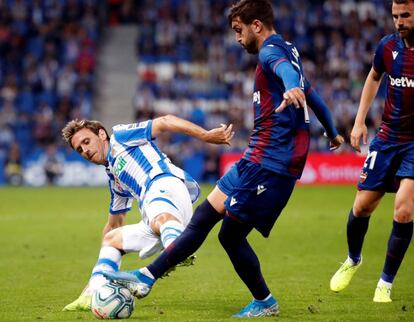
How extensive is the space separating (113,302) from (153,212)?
2.77 feet

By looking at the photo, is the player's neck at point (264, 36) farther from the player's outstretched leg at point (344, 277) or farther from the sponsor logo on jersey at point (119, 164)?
the player's outstretched leg at point (344, 277)

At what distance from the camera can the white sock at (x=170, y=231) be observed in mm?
7148

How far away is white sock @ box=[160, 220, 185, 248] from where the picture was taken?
715cm

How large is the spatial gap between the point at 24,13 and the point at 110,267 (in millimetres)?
27625

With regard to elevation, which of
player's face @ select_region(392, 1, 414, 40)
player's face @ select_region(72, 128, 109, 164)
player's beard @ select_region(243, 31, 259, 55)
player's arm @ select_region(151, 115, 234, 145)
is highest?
player's face @ select_region(392, 1, 414, 40)

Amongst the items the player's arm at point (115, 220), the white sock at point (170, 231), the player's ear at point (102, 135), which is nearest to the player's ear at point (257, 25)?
the white sock at point (170, 231)

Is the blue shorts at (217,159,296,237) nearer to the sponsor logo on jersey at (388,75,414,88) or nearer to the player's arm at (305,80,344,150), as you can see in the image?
the player's arm at (305,80,344,150)

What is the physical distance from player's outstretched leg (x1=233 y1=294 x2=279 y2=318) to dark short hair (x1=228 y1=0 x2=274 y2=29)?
2.24 meters

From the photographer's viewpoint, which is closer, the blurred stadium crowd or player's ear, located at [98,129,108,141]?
player's ear, located at [98,129,108,141]

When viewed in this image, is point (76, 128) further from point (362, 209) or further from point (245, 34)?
point (362, 209)

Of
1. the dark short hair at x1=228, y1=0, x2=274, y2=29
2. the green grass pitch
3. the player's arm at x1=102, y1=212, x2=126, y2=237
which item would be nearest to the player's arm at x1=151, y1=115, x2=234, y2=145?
the dark short hair at x1=228, y1=0, x2=274, y2=29

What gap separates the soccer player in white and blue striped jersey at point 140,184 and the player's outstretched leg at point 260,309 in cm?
85

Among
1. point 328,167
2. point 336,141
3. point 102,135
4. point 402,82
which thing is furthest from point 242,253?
point 328,167

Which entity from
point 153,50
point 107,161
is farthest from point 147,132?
point 153,50
